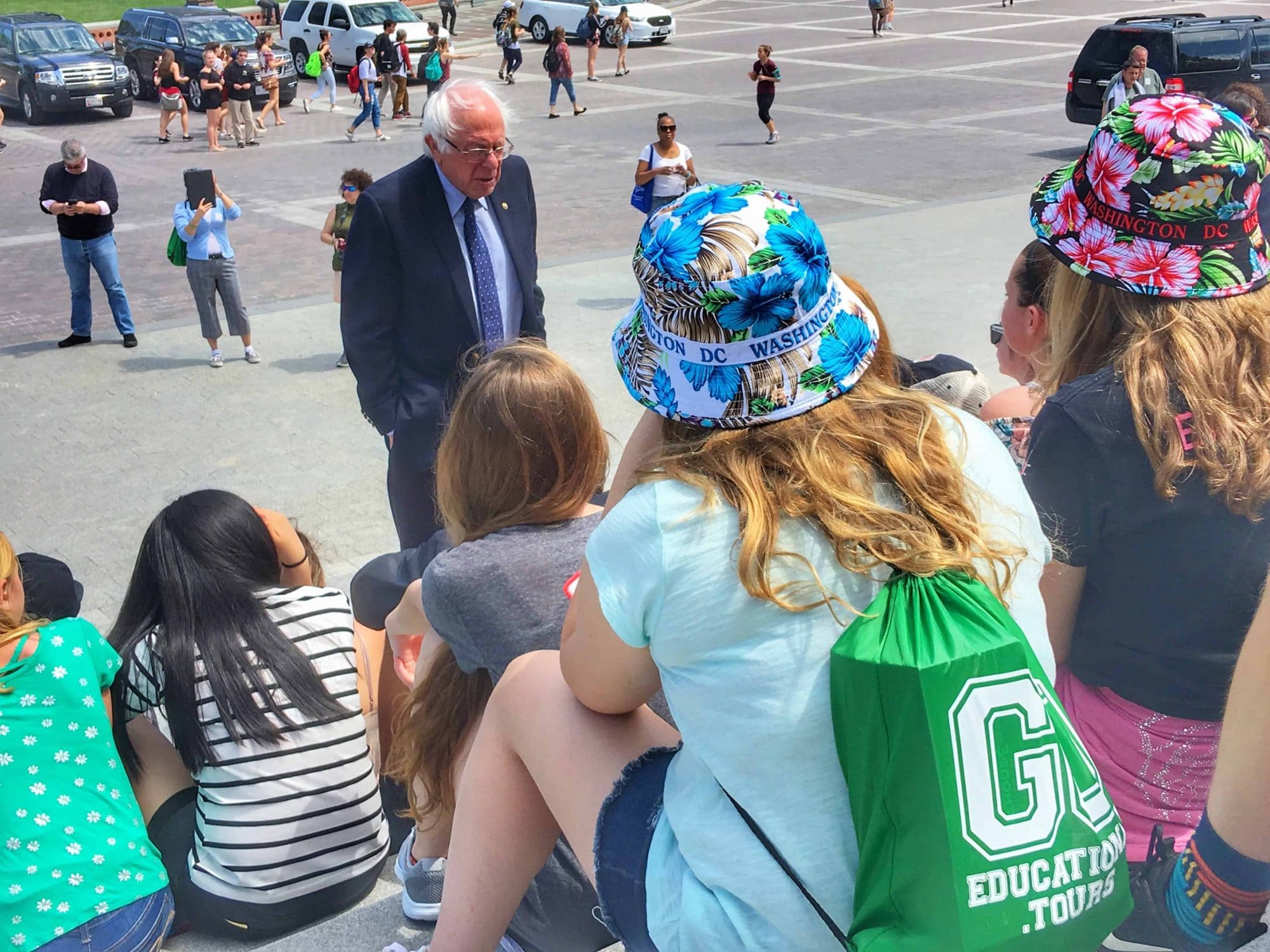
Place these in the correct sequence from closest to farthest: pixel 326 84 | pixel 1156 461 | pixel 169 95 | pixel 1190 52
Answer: pixel 1156 461, pixel 1190 52, pixel 169 95, pixel 326 84

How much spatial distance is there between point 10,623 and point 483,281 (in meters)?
2.12

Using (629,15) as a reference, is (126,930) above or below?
below

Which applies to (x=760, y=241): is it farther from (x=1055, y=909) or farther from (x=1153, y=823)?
(x=1153, y=823)

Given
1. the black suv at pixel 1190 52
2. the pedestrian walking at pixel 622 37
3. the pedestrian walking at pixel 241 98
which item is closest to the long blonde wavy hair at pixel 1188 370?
the black suv at pixel 1190 52

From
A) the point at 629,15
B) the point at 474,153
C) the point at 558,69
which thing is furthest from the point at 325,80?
the point at 474,153

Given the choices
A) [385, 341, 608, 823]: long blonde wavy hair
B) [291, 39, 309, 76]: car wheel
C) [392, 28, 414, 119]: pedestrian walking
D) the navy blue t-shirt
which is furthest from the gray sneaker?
[291, 39, 309, 76]: car wheel

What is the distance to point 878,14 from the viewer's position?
2812 cm

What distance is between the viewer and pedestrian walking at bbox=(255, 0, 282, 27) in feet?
105

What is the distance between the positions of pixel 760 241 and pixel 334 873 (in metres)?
2.04

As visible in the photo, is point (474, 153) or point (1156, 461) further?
point (474, 153)

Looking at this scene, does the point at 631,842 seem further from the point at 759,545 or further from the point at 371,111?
the point at 371,111

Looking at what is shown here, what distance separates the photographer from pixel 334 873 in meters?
2.94

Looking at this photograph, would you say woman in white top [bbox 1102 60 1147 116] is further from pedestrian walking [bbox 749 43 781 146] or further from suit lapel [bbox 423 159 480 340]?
suit lapel [bbox 423 159 480 340]

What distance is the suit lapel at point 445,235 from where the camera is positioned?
4.18 meters
